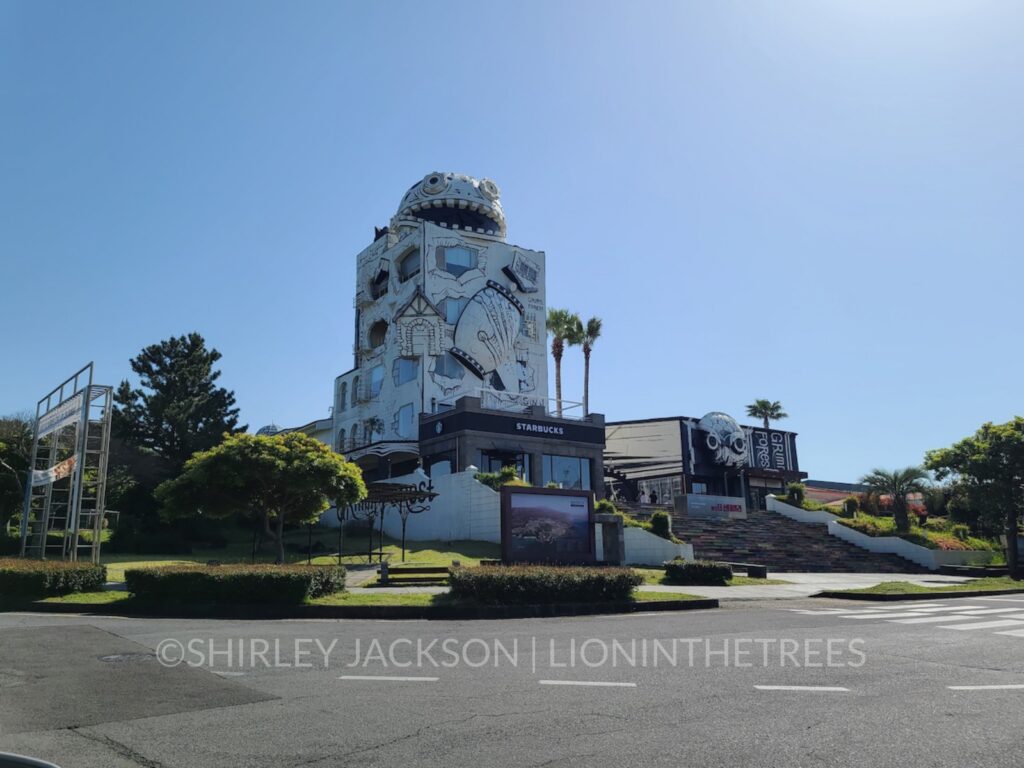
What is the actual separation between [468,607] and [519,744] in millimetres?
10259

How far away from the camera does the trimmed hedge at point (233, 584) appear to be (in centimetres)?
1622

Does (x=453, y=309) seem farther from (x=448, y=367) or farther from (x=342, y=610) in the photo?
(x=342, y=610)

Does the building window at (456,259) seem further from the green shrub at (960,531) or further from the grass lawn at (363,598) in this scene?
the grass lawn at (363,598)

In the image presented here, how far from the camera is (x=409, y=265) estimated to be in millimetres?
56188

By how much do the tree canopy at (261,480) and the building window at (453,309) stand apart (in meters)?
27.6

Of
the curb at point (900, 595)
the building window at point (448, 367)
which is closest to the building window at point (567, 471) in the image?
the building window at point (448, 367)

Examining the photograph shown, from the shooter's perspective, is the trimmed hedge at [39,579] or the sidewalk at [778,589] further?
the sidewalk at [778,589]

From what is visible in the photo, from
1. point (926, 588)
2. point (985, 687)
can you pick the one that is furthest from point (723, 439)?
point (985, 687)

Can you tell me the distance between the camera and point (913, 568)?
36719mm

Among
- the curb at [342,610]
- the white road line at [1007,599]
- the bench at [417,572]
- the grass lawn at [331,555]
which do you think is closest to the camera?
the curb at [342,610]

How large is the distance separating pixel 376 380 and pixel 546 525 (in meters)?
34.3

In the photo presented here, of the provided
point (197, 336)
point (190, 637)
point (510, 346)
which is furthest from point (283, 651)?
point (510, 346)

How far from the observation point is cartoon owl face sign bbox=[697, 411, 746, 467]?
60.2 meters

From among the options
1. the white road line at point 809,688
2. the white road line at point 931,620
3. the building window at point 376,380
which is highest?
the building window at point 376,380
